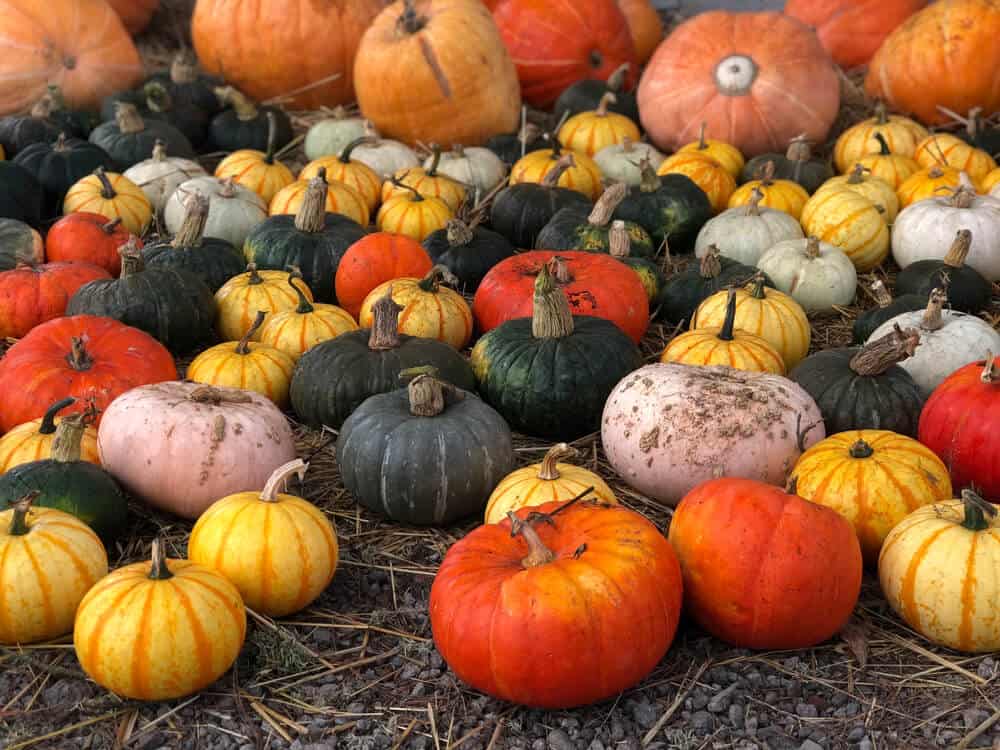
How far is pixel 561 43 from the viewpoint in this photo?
8414mm

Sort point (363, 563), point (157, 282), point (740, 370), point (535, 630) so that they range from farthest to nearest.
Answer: point (157, 282)
point (740, 370)
point (363, 563)
point (535, 630)

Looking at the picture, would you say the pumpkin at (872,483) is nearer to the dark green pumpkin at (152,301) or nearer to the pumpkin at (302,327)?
the pumpkin at (302,327)

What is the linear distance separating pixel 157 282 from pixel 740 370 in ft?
8.08

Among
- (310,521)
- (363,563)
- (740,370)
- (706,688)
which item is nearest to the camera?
(706,688)

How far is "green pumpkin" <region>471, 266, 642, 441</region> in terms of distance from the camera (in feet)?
15.1

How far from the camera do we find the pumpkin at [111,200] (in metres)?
6.22

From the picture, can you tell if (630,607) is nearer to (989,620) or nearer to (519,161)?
(989,620)

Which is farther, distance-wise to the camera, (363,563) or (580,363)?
(580,363)

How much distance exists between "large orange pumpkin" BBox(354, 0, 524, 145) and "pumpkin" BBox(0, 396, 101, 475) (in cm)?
391

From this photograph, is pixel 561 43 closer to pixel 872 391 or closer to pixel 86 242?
pixel 86 242

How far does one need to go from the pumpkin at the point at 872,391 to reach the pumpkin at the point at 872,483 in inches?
16.1

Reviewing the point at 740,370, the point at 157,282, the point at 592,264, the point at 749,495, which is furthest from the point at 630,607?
the point at 157,282

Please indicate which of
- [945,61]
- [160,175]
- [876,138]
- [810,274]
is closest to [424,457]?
[810,274]

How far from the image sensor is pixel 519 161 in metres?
6.93
